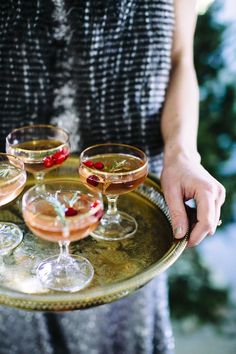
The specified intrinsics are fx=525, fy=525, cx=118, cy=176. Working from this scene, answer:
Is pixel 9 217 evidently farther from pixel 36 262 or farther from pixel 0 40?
pixel 0 40

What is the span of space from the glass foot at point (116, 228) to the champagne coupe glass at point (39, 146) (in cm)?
19

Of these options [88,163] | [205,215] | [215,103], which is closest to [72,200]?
[88,163]

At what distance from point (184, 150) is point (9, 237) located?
0.47 meters

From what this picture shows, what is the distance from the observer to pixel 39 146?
1.37 meters

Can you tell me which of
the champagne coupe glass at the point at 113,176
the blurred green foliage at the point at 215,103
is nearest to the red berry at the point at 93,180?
the champagne coupe glass at the point at 113,176

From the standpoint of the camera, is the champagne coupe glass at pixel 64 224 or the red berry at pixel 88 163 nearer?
the champagne coupe glass at pixel 64 224

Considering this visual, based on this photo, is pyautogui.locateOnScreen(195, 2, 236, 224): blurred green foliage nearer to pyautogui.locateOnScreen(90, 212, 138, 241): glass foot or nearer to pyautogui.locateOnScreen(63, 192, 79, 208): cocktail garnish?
pyautogui.locateOnScreen(90, 212, 138, 241): glass foot

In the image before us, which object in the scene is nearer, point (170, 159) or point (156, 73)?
point (170, 159)

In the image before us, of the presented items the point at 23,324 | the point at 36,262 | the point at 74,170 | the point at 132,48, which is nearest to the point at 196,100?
A: the point at 132,48

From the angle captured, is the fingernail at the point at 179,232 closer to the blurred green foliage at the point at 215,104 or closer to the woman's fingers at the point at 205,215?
the woman's fingers at the point at 205,215

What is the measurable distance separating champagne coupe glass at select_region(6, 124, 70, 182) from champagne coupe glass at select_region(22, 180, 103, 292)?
0.13 metres

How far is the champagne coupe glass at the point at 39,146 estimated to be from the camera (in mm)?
1280

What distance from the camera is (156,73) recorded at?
1.43m

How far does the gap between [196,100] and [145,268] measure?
0.62m
